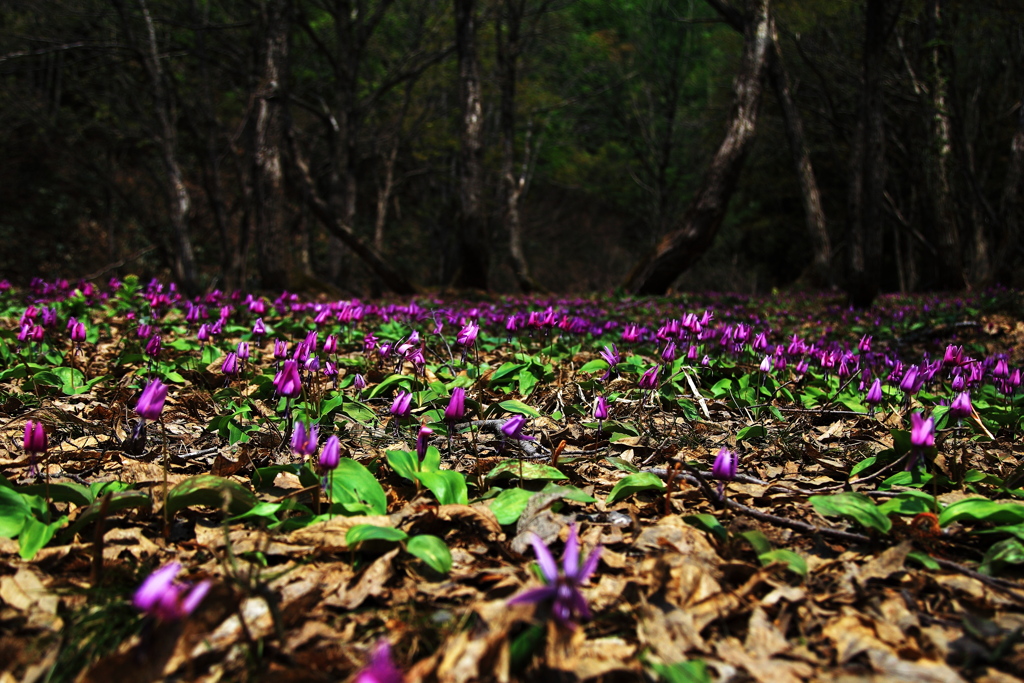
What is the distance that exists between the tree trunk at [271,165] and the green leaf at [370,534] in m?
9.52

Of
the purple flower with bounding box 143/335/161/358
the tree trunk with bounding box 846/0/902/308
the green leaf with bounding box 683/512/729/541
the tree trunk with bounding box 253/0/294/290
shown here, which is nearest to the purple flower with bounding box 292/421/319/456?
the green leaf with bounding box 683/512/729/541

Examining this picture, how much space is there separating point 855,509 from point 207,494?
1.75 metres

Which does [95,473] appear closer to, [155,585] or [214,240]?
[155,585]

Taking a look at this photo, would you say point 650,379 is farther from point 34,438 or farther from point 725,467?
point 34,438

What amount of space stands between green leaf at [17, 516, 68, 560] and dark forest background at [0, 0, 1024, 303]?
918 centimetres

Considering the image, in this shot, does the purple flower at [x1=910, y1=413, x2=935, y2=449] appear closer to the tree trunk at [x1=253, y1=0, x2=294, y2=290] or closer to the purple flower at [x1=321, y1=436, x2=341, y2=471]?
the purple flower at [x1=321, y1=436, x2=341, y2=471]

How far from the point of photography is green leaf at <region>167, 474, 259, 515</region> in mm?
1566

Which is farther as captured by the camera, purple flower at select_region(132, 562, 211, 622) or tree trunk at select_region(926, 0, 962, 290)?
tree trunk at select_region(926, 0, 962, 290)

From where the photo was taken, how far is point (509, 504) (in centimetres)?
175

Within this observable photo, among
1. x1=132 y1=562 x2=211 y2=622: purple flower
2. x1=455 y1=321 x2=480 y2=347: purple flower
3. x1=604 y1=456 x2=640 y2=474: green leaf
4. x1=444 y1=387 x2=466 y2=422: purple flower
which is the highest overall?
x1=455 y1=321 x2=480 y2=347: purple flower

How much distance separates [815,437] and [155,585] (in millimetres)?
2710

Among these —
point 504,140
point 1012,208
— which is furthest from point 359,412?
point 504,140

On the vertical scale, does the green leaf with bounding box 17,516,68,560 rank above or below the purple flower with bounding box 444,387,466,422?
below

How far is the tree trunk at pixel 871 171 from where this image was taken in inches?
347
